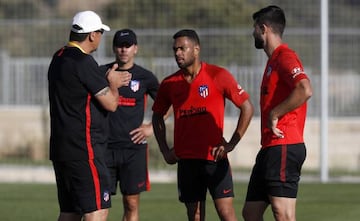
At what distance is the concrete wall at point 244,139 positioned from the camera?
21.5 m

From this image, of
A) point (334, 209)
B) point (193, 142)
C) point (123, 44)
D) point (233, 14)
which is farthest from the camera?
point (233, 14)

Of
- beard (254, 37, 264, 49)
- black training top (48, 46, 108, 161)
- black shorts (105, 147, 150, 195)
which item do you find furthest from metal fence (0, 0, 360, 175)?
black training top (48, 46, 108, 161)

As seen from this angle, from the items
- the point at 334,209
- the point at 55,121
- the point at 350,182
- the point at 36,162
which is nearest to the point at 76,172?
the point at 55,121

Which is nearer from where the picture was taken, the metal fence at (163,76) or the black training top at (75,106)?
the black training top at (75,106)

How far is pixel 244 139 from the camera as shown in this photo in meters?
21.7

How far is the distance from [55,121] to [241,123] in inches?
70.4

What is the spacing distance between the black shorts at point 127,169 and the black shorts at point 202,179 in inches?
65.5

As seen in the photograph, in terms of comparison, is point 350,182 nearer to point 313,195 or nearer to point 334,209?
point 313,195

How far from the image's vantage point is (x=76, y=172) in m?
10.0

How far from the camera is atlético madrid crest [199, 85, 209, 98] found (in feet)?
34.8

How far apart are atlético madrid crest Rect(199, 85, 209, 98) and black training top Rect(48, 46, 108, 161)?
1.01m

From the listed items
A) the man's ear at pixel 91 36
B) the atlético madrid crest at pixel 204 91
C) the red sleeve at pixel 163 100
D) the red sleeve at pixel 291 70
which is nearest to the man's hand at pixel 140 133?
the red sleeve at pixel 163 100

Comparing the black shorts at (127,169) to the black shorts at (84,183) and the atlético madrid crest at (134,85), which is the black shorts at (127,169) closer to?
the atlético madrid crest at (134,85)

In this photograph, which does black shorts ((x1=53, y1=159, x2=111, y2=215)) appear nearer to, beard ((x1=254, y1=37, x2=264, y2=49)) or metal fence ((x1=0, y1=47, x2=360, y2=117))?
beard ((x1=254, y1=37, x2=264, y2=49))
